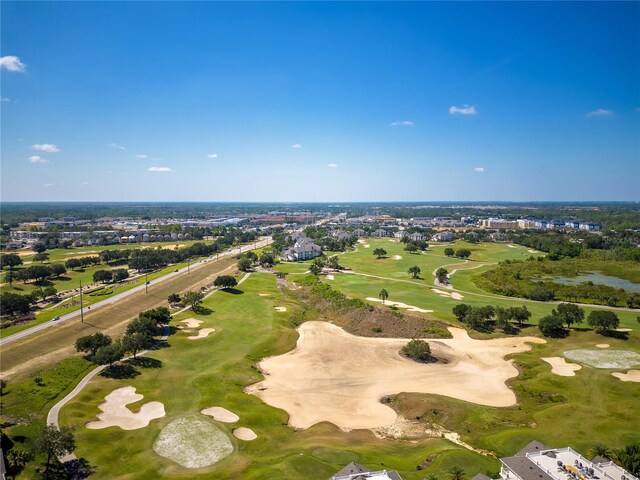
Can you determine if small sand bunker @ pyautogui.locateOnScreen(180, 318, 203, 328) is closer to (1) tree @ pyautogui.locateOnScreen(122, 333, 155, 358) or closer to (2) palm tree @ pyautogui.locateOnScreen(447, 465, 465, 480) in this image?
(1) tree @ pyautogui.locateOnScreen(122, 333, 155, 358)

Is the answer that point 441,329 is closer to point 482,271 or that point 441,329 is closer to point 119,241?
point 482,271

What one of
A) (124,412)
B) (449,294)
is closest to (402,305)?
(449,294)

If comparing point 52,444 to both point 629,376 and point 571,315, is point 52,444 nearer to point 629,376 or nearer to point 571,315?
point 629,376

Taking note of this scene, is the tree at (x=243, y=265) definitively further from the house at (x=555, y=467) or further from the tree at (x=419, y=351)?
the house at (x=555, y=467)

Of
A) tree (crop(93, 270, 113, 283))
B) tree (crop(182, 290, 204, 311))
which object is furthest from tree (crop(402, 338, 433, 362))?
tree (crop(93, 270, 113, 283))

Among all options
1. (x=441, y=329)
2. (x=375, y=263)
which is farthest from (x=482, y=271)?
(x=441, y=329)

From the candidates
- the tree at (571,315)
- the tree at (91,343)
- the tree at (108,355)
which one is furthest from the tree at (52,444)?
the tree at (571,315)
